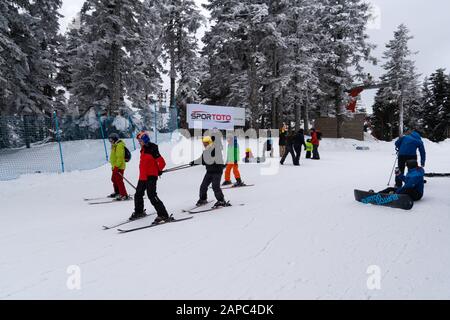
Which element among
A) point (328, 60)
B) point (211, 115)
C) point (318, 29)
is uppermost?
point (318, 29)

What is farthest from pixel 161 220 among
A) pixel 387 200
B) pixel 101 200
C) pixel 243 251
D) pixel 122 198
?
pixel 387 200

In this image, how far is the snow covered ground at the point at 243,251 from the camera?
333 cm

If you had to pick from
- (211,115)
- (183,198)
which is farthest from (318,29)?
(183,198)

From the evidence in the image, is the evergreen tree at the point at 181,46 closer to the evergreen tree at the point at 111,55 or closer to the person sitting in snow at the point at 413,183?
the evergreen tree at the point at 111,55

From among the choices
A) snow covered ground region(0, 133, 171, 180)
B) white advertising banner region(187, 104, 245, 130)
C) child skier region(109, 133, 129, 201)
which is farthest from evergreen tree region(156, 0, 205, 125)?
child skier region(109, 133, 129, 201)

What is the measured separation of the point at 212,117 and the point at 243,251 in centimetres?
1600

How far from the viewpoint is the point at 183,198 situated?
29.8ft

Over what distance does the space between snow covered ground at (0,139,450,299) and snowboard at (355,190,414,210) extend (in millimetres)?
191

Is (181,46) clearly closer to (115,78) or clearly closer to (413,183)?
(115,78)

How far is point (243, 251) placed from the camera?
440cm

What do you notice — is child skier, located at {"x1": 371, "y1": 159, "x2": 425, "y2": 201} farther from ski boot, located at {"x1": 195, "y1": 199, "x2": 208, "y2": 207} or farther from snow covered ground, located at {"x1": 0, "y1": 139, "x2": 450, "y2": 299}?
ski boot, located at {"x1": 195, "y1": 199, "x2": 208, "y2": 207}

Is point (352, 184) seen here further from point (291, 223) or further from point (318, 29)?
point (318, 29)
